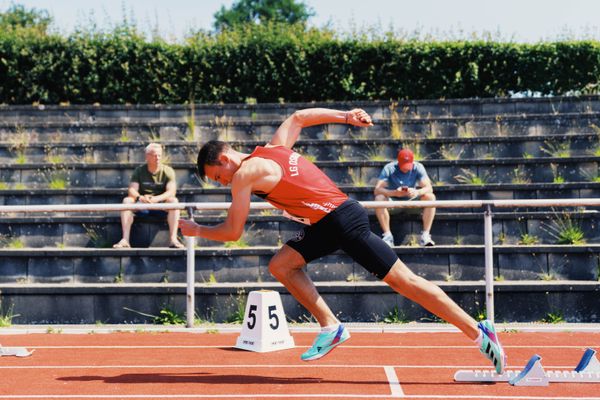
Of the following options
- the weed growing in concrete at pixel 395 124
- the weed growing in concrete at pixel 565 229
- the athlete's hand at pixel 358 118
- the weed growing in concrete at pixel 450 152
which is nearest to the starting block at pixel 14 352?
the athlete's hand at pixel 358 118

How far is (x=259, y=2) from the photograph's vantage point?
223 feet

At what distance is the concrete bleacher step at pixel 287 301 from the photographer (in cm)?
880

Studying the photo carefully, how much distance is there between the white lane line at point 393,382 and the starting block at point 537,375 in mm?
448

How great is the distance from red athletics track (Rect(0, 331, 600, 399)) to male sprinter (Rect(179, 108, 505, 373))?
1.32 feet

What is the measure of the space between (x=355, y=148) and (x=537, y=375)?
24.8ft

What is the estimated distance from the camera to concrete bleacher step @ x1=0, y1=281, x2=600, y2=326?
8805mm

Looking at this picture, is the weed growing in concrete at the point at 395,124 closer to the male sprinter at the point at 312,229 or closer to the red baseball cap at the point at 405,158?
the red baseball cap at the point at 405,158

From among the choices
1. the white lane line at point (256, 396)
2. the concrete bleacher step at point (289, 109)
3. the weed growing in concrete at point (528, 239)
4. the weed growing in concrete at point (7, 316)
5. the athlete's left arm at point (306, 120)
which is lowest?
the weed growing in concrete at point (7, 316)

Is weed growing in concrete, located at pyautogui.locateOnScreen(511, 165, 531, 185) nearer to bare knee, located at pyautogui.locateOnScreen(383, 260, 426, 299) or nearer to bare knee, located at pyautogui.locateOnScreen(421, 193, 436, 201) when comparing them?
bare knee, located at pyautogui.locateOnScreen(421, 193, 436, 201)

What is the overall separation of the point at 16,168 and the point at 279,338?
683 cm

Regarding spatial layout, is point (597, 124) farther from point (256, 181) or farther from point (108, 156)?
point (256, 181)

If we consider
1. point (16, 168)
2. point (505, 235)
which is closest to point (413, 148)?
point (505, 235)

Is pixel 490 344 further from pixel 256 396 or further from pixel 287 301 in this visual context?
pixel 287 301

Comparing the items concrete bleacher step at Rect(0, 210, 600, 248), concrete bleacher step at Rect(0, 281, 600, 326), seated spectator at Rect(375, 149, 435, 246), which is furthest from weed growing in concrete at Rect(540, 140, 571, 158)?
concrete bleacher step at Rect(0, 281, 600, 326)
